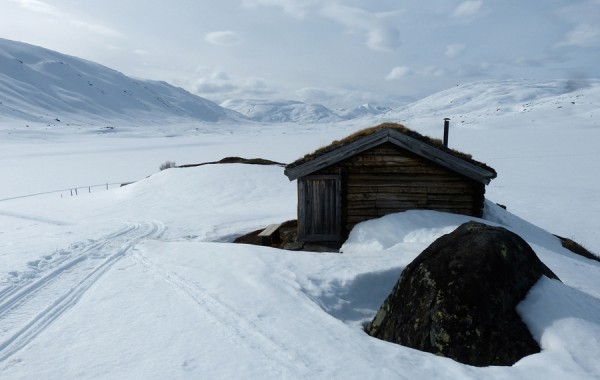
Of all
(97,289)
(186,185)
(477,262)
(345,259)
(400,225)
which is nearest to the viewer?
(477,262)

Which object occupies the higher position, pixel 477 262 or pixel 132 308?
A: pixel 477 262

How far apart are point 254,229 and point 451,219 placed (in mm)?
8280

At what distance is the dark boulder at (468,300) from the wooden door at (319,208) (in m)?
6.51

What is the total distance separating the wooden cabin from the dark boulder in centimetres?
607

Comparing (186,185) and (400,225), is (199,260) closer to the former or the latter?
(400,225)

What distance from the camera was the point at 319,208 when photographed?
1412cm

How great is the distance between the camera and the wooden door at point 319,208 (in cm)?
1398

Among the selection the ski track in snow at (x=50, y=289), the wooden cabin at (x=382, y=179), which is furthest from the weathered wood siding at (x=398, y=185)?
the ski track in snow at (x=50, y=289)

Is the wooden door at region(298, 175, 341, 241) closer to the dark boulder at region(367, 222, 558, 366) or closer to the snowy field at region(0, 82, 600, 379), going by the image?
the snowy field at region(0, 82, 600, 379)

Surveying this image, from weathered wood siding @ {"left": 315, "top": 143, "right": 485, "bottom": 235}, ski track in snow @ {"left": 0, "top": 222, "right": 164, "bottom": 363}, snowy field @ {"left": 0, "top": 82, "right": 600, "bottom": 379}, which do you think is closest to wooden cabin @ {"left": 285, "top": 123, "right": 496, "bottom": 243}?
weathered wood siding @ {"left": 315, "top": 143, "right": 485, "bottom": 235}

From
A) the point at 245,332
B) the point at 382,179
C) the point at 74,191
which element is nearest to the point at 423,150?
the point at 382,179

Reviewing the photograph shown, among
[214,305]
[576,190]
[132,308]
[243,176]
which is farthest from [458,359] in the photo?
[576,190]

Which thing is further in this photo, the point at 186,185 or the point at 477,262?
the point at 186,185

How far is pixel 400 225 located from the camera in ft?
41.8
